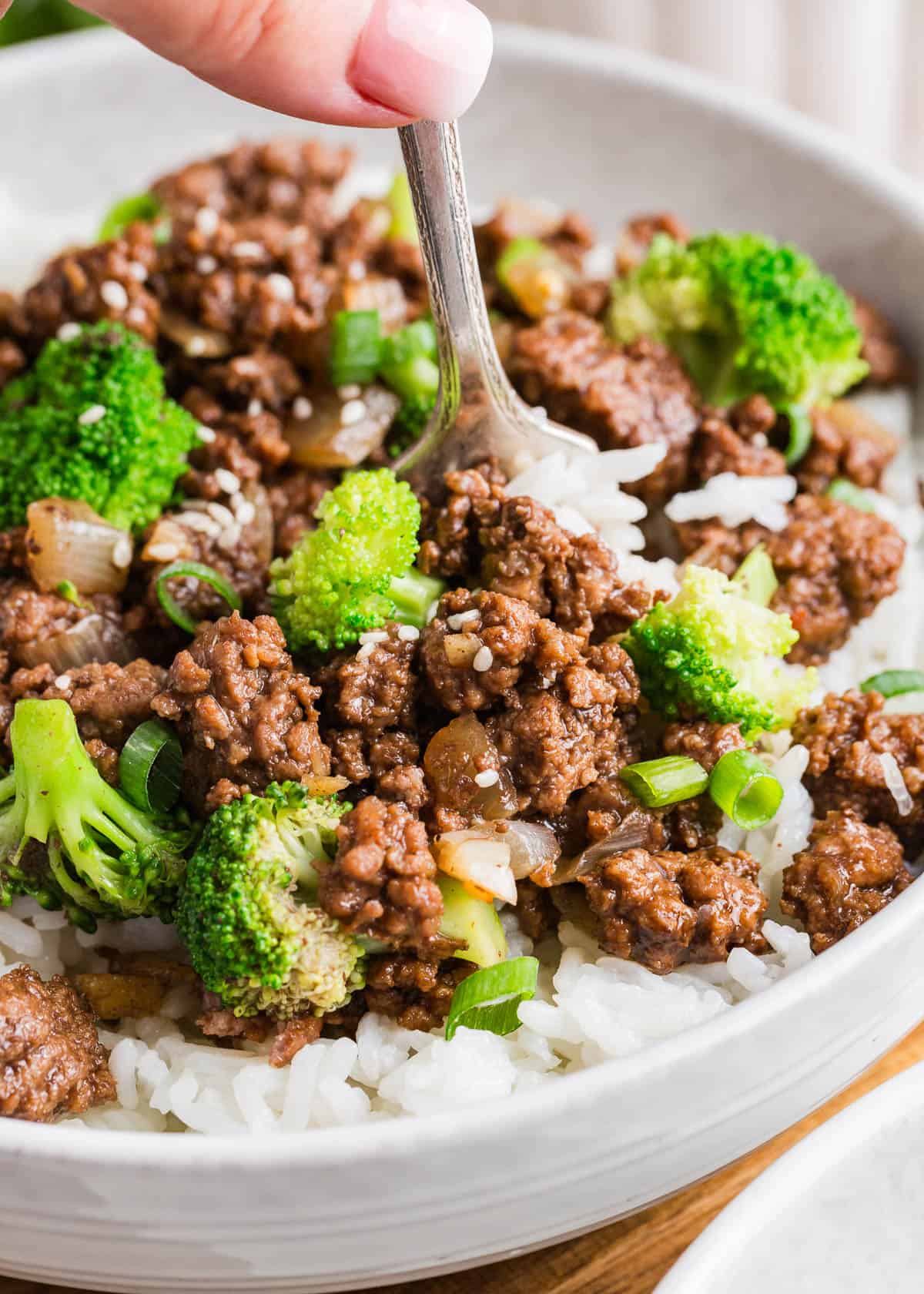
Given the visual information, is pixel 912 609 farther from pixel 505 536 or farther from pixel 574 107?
pixel 574 107

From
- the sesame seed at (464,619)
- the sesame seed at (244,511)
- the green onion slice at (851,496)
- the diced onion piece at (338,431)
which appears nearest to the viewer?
the sesame seed at (464,619)

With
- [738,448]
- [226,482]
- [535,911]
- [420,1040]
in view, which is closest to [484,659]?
[535,911]

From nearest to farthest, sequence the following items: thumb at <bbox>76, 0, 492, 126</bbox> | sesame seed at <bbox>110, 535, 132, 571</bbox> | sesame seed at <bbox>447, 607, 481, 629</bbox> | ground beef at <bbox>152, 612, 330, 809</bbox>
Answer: thumb at <bbox>76, 0, 492, 126</bbox> < ground beef at <bbox>152, 612, 330, 809</bbox> < sesame seed at <bbox>447, 607, 481, 629</bbox> < sesame seed at <bbox>110, 535, 132, 571</bbox>

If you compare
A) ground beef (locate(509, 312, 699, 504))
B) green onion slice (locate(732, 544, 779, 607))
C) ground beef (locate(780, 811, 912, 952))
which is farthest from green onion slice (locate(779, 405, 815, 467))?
ground beef (locate(780, 811, 912, 952))

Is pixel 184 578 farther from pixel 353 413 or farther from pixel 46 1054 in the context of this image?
pixel 46 1054

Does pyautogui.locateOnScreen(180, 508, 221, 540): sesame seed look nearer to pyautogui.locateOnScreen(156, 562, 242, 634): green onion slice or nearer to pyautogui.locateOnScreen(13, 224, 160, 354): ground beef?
pyautogui.locateOnScreen(156, 562, 242, 634): green onion slice

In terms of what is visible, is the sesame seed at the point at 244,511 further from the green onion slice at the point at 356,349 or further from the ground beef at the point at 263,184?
the ground beef at the point at 263,184

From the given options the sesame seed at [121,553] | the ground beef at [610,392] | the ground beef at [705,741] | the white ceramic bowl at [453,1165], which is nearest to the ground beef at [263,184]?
the ground beef at [610,392]
